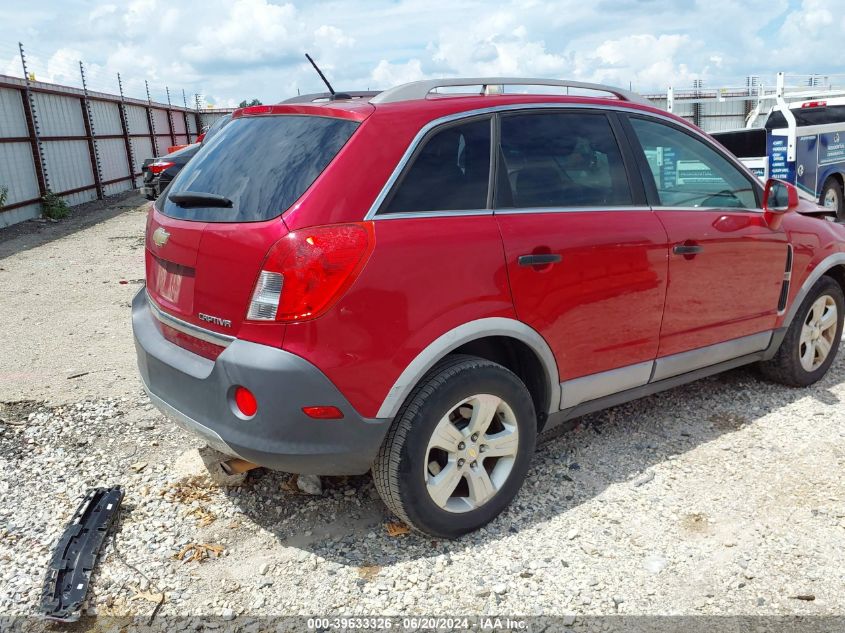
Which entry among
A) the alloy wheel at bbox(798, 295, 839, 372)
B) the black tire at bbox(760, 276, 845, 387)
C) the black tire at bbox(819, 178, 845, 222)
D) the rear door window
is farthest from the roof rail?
the black tire at bbox(819, 178, 845, 222)

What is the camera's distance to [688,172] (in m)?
3.99

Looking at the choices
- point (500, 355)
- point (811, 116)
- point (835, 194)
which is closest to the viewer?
point (500, 355)

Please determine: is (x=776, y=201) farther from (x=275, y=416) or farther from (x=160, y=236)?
(x=160, y=236)

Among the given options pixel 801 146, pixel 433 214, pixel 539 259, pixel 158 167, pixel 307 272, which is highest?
pixel 433 214

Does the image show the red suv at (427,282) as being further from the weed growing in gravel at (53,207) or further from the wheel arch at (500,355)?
the weed growing in gravel at (53,207)

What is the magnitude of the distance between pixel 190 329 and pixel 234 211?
53 centimetres

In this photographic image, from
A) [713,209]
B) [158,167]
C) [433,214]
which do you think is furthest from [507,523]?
[158,167]

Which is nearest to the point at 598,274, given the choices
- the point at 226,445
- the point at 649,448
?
the point at 649,448

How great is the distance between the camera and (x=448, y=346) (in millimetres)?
2803

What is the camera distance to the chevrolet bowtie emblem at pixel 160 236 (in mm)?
3100

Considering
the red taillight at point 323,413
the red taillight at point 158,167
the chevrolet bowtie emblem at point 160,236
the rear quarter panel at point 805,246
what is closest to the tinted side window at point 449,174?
the red taillight at point 323,413

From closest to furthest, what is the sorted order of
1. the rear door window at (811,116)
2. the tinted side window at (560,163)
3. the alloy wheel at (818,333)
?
the tinted side window at (560,163)
the alloy wheel at (818,333)
the rear door window at (811,116)

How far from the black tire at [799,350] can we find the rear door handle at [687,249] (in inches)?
47.5

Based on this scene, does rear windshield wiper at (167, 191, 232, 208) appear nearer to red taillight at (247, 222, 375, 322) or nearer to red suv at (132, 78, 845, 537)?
red suv at (132, 78, 845, 537)
